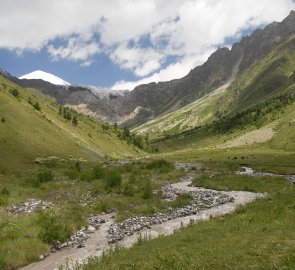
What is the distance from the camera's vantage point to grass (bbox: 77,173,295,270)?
20.8 metres

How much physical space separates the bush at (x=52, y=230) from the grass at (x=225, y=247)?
23.9 feet

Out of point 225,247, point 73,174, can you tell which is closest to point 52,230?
point 225,247

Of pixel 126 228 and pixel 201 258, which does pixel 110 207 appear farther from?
pixel 201 258

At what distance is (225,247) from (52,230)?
1478 centimetres

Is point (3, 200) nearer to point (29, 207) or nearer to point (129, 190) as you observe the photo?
point (29, 207)

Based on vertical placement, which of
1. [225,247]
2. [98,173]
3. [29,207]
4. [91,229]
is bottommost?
[91,229]

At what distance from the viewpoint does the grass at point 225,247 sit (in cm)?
2081

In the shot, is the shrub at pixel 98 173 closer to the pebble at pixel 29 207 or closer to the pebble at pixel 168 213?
the pebble at pixel 168 213

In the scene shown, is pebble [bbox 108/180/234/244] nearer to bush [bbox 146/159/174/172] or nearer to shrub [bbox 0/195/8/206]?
shrub [bbox 0/195/8/206]

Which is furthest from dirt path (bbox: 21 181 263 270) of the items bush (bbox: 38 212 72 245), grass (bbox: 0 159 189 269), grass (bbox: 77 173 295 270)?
grass (bbox: 77 173 295 270)

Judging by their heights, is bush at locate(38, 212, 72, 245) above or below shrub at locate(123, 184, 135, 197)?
above

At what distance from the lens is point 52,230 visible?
107 ft

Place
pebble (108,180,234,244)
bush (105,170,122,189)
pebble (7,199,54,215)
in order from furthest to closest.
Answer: bush (105,170,122,189)
pebble (7,199,54,215)
pebble (108,180,234,244)

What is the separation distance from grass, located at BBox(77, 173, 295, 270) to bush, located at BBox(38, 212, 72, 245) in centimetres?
727
